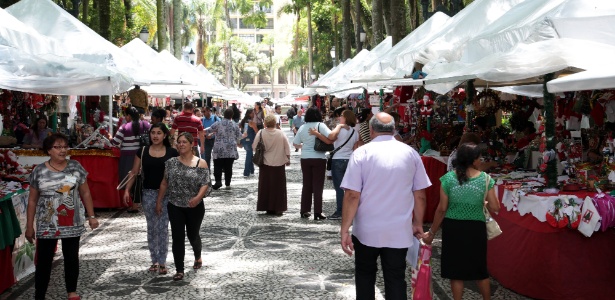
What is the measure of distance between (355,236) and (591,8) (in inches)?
144

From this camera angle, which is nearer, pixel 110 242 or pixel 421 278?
pixel 421 278

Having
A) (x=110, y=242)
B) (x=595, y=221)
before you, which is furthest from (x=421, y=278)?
(x=110, y=242)

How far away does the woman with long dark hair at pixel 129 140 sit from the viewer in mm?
12906

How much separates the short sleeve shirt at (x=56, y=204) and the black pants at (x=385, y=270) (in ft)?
8.36

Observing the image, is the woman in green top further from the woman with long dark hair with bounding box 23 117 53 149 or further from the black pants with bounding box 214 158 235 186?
the black pants with bounding box 214 158 235 186

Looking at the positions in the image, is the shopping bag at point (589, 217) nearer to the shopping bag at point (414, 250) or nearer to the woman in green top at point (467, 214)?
the woman in green top at point (467, 214)

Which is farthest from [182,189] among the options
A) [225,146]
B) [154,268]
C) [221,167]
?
[221,167]

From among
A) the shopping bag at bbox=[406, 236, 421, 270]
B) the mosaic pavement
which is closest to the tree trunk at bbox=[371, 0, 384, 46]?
the mosaic pavement

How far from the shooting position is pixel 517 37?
7941 millimetres

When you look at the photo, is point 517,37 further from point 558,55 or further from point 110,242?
point 110,242

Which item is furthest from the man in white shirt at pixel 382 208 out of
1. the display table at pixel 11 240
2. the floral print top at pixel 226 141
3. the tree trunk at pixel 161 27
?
the tree trunk at pixel 161 27

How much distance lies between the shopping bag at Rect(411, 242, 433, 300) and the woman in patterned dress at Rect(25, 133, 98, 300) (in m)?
2.88

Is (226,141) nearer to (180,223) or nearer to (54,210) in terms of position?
(180,223)

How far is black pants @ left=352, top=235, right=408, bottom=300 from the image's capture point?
5.62 metres
